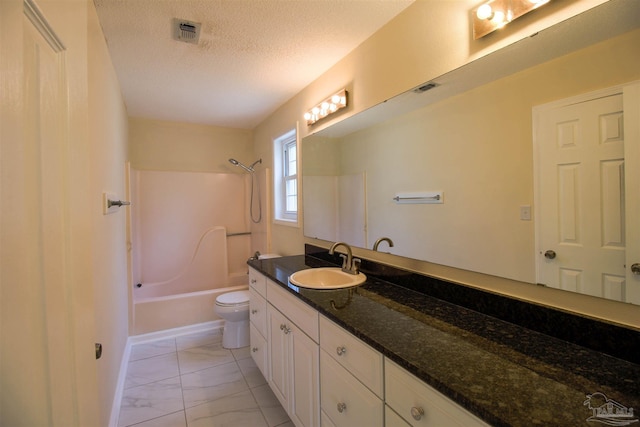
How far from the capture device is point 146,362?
250cm

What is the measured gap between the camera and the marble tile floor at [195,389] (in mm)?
1827

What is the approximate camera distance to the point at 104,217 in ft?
5.40

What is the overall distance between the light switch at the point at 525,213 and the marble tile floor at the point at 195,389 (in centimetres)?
171

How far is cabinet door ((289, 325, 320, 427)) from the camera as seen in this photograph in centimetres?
137

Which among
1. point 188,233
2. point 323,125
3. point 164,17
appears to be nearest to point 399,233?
point 323,125

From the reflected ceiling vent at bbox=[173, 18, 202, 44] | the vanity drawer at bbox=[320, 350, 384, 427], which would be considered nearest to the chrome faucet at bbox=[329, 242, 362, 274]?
the vanity drawer at bbox=[320, 350, 384, 427]

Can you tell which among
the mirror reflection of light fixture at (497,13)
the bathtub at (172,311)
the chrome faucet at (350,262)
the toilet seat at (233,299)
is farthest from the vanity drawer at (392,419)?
the bathtub at (172,311)

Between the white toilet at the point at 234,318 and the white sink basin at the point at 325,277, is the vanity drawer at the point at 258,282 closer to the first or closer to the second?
the white sink basin at the point at 325,277

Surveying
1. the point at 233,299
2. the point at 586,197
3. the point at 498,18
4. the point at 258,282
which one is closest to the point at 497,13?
the point at 498,18

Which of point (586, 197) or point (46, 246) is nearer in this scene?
point (46, 246)

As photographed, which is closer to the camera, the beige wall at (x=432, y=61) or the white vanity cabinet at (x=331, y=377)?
the white vanity cabinet at (x=331, y=377)

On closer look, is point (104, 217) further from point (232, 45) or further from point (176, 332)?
point (176, 332)

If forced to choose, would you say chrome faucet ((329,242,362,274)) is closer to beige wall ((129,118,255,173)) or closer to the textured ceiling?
the textured ceiling

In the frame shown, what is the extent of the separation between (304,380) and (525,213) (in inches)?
48.8
